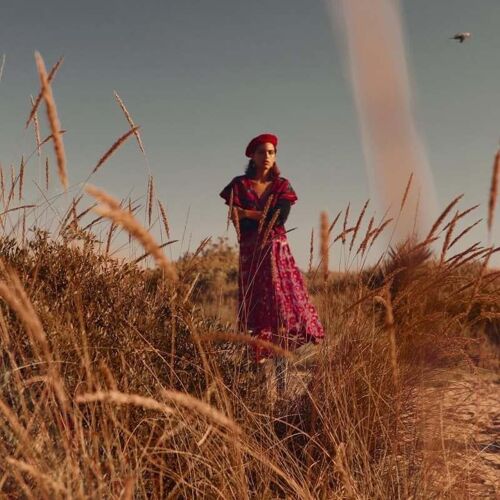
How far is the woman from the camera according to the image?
3.38 meters

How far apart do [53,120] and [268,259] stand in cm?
242

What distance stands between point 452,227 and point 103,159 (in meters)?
1.07

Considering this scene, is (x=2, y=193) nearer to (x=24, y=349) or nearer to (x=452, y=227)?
(x=24, y=349)

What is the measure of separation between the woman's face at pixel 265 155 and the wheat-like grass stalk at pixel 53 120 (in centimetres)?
240

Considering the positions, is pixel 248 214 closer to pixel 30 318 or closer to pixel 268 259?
pixel 268 259

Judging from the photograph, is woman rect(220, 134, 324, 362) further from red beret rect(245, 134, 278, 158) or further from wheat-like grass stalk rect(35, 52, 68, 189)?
wheat-like grass stalk rect(35, 52, 68, 189)

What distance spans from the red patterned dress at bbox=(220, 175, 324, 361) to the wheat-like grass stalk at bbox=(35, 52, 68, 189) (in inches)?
80.0

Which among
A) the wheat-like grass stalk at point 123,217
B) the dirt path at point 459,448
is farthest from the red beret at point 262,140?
the wheat-like grass stalk at point 123,217

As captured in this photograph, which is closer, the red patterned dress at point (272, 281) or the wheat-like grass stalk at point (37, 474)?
the wheat-like grass stalk at point (37, 474)

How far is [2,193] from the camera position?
2.21 meters

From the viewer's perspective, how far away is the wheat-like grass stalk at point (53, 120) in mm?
1268

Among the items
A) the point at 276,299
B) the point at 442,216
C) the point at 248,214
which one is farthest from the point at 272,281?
the point at 442,216

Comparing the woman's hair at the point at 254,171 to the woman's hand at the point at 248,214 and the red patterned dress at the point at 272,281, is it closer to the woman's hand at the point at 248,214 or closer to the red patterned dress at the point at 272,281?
the red patterned dress at the point at 272,281

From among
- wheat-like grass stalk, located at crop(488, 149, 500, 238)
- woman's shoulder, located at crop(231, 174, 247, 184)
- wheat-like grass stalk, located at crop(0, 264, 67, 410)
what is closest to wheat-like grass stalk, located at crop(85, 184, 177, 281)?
wheat-like grass stalk, located at crop(0, 264, 67, 410)
